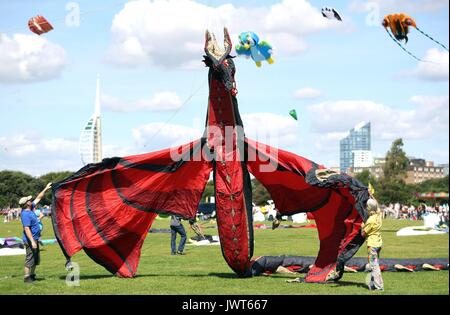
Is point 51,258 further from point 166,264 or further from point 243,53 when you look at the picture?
point 243,53

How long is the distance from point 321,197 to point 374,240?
9.07 feet

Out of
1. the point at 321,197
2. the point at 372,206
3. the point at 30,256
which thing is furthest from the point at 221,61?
the point at 30,256

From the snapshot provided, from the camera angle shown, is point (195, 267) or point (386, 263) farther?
point (195, 267)

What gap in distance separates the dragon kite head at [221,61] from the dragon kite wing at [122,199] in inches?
69.3

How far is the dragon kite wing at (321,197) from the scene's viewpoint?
15750 millimetres

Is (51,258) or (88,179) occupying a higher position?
(88,179)

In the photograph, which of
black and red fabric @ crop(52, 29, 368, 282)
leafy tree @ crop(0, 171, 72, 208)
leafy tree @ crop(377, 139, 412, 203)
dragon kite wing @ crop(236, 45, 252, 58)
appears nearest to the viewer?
black and red fabric @ crop(52, 29, 368, 282)

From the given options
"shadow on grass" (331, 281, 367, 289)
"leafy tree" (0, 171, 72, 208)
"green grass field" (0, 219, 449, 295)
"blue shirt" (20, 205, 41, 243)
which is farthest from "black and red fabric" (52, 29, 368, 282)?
"leafy tree" (0, 171, 72, 208)

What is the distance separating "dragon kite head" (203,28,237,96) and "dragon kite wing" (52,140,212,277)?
176 centimetres

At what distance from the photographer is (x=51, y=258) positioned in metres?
24.3

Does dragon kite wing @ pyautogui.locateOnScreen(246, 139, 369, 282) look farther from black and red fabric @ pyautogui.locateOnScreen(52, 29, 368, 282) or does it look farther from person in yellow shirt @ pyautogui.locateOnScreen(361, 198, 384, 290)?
person in yellow shirt @ pyautogui.locateOnScreen(361, 198, 384, 290)

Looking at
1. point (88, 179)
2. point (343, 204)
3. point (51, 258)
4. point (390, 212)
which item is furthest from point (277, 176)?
point (390, 212)

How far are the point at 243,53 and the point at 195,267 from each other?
7.44 m

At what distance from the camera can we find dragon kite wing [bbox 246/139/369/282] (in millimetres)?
15750
